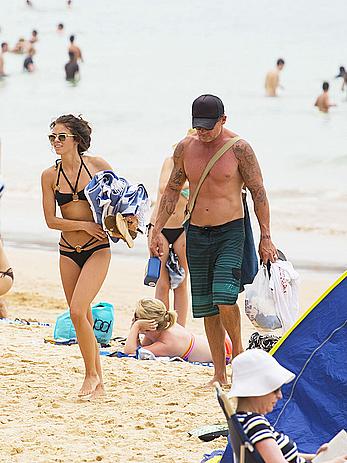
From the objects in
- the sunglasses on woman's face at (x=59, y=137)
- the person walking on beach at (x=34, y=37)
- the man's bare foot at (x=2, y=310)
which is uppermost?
the sunglasses on woman's face at (x=59, y=137)

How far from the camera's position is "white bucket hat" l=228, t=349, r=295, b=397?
144 inches

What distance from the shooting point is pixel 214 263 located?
6.22 m

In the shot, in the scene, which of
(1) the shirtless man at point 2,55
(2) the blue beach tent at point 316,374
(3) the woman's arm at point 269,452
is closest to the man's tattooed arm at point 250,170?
(2) the blue beach tent at point 316,374

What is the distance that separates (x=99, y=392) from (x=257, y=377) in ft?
8.42

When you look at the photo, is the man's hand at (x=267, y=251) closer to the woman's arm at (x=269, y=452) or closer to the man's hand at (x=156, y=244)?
the man's hand at (x=156, y=244)

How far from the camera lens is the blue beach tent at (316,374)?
4.77m

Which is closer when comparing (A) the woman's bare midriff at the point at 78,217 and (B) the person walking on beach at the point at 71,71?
(A) the woman's bare midriff at the point at 78,217

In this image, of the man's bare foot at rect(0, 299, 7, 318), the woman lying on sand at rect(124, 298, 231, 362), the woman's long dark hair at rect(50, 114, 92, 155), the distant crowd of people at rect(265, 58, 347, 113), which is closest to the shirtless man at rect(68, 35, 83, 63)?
the distant crowd of people at rect(265, 58, 347, 113)

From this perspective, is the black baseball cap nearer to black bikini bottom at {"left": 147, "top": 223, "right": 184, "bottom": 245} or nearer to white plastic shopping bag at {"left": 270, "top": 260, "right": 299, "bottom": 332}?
white plastic shopping bag at {"left": 270, "top": 260, "right": 299, "bottom": 332}

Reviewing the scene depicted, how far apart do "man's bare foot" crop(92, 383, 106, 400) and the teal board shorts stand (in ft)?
2.32

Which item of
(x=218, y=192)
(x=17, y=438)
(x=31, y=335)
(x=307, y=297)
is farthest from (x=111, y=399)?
(x=307, y=297)

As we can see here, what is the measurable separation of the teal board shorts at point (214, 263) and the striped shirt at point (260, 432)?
2.38 metres

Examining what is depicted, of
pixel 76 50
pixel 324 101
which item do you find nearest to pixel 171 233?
pixel 324 101

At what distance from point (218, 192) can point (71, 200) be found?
0.85 m
